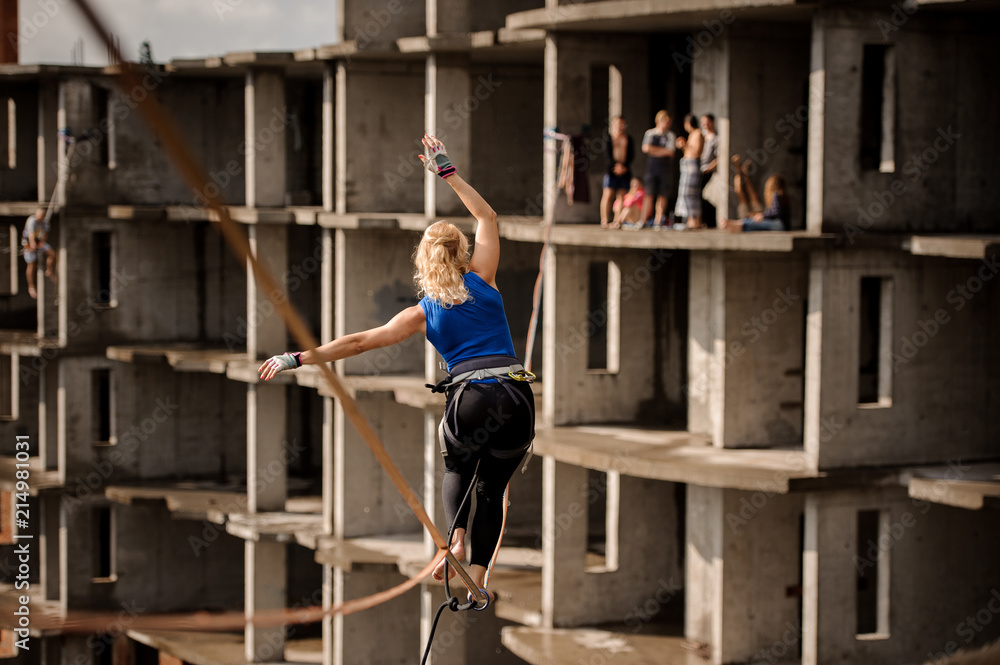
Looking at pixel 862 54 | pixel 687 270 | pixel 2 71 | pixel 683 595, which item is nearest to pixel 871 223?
pixel 862 54

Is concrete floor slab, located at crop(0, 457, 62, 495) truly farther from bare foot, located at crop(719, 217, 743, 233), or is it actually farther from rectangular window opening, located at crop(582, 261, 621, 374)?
bare foot, located at crop(719, 217, 743, 233)

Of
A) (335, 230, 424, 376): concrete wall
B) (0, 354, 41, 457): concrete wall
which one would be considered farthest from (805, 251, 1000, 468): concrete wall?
(0, 354, 41, 457): concrete wall

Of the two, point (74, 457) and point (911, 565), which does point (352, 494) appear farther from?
point (911, 565)

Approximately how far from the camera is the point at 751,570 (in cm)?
2175

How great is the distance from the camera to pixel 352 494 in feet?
96.3

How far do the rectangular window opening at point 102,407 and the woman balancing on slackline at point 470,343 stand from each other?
83.1ft

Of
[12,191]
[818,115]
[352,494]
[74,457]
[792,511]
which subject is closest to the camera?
[818,115]

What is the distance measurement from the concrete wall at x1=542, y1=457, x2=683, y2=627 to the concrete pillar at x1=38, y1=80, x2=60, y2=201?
1715 centimetres

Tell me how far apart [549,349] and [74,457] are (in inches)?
596

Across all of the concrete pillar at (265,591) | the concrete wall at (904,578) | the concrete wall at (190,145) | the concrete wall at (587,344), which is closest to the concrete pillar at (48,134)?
the concrete wall at (190,145)

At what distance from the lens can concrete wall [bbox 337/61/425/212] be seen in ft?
95.3

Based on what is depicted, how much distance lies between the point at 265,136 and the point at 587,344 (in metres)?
11.1

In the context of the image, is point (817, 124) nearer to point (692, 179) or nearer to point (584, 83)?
point (692, 179)

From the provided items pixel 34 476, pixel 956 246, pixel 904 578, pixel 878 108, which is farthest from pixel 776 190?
pixel 34 476
